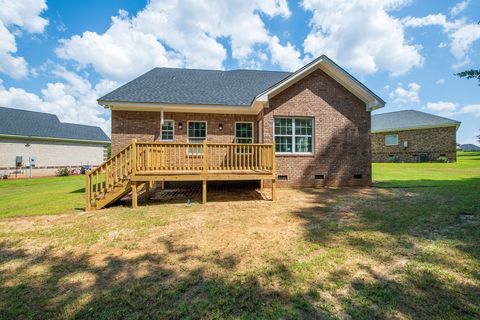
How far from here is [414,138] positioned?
84.5 feet

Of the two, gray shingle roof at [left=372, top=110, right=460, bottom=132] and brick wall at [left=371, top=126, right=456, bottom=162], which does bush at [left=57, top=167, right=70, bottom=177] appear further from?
brick wall at [left=371, top=126, right=456, bottom=162]

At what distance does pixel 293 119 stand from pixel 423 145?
23.0 meters

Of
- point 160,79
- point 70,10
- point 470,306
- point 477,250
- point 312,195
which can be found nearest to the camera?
point 470,306

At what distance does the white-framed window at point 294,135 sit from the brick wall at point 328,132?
0.26 m

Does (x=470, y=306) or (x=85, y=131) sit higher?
(x=85, y=131)

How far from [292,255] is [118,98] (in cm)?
1015

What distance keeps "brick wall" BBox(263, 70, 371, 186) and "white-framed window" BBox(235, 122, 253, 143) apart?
1.90 metres

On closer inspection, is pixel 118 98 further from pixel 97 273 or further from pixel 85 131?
pixel 85 131

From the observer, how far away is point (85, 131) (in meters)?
26.8

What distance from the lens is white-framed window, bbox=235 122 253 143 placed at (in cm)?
1166

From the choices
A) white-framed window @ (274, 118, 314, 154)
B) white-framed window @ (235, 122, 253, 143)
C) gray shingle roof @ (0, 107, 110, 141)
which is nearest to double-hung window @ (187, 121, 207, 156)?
white-framed window @ (235, 122, 253, 143)

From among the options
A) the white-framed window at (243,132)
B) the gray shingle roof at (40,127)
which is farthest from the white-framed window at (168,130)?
the gray shingle roof at (40,127)

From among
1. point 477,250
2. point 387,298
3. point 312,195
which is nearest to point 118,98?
point 312,195

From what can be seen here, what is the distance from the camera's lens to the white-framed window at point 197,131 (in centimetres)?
1146
